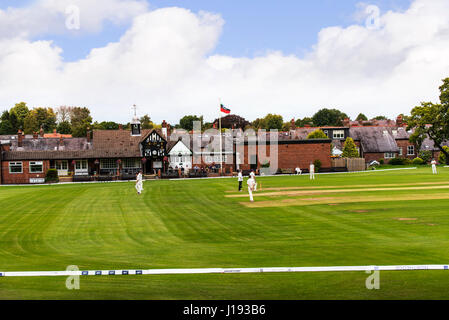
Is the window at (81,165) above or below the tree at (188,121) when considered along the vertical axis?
below

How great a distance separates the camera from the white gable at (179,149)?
68375mm

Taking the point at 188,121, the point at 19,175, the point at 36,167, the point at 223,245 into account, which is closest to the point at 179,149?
the point at 36,167

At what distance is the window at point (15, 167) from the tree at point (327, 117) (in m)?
103

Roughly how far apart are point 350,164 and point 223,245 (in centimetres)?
5491

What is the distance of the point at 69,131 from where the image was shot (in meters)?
116

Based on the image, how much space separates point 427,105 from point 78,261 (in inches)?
2763

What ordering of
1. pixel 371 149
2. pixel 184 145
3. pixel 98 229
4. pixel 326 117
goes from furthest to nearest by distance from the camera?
pixel 326 117 < pixel 371 149 < pixel 184 145 < pixel 98 229

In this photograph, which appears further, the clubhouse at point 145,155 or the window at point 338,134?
the window at point 338,134

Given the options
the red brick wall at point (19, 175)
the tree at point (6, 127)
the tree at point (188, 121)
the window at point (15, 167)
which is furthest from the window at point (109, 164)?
the tree at point (188, 121)

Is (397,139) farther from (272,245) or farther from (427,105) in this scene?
(272,245)

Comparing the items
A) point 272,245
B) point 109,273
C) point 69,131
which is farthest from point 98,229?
point 69,131

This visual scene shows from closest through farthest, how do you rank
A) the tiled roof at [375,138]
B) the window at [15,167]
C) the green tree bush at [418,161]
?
the window at [15,167]
the green tree bush at [418,161]
the tiled roof at [375,138]

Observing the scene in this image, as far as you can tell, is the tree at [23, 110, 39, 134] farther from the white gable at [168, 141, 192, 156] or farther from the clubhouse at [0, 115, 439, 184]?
the white gable at [168, 141, 192, 156]

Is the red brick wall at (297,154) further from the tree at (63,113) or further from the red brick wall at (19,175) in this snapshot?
the tree at (63,113)
